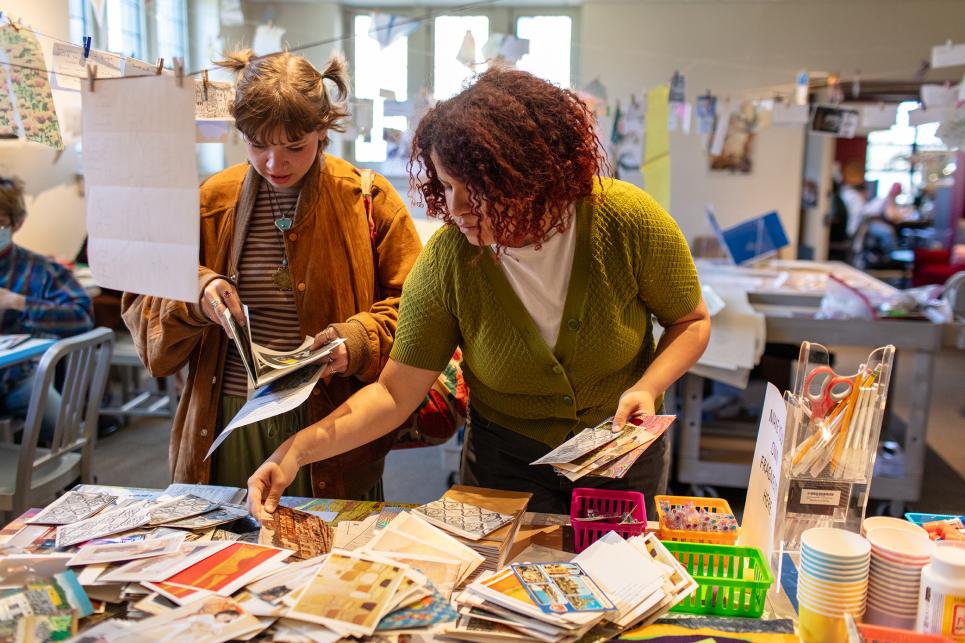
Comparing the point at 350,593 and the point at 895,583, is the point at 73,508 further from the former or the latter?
the point at 895,583

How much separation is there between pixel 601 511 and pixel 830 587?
390 mm

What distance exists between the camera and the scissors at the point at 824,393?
1.21m

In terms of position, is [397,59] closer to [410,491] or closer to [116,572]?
[410,491]

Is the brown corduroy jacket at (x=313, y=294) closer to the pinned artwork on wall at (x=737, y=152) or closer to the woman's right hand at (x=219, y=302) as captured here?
the woman's right hand at (x=219, y=302)

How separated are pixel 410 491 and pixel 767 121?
13.9 feet

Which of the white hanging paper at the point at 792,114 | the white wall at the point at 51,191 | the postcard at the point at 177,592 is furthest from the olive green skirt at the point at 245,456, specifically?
the white wall at the point at 51,191

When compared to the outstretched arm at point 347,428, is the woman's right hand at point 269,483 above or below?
below

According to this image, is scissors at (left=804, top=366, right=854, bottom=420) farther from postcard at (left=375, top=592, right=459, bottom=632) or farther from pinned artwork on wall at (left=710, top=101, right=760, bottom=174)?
pinned artwork on wall at (left=710, top=101, right=760, bottom=174)

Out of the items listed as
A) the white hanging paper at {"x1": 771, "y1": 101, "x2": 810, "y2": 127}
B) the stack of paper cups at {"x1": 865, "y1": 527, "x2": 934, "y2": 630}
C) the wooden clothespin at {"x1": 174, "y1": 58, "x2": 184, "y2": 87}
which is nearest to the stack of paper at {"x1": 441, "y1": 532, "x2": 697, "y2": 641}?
the stack of paper cups at {"x1": 865, "y1": 527, "x2": 934, "y2": 630}

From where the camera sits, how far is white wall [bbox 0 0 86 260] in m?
4.45

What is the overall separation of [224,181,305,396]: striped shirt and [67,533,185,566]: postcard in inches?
16.8

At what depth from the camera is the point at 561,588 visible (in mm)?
1109

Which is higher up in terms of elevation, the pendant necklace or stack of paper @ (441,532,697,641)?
the pendant necklace

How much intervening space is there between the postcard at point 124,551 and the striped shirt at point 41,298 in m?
2.13
